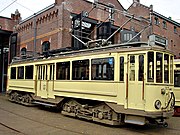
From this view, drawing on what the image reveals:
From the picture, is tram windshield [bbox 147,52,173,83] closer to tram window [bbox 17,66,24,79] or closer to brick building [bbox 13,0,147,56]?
brick building [bbox 13,0,147,56]

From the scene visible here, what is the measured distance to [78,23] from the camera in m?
19.9

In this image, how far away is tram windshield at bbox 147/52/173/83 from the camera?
28.8ft

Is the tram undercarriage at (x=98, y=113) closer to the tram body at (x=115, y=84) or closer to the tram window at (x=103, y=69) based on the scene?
the tram body at (x=115, y=84)

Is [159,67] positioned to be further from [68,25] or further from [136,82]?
[68,25]

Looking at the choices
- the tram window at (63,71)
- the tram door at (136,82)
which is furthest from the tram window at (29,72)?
the tram door at (136,82)

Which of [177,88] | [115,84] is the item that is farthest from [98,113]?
[177,88]

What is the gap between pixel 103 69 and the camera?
395 inches

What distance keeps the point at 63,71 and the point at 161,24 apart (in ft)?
74.0

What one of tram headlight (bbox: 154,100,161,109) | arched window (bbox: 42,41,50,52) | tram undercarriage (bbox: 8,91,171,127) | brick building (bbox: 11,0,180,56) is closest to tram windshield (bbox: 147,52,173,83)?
→ tram headlight (bbox: 154,100,161,109)

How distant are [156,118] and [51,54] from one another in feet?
24.3

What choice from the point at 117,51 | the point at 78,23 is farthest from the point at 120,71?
the point at 78,23

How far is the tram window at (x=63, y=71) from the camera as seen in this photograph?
39.2 ft

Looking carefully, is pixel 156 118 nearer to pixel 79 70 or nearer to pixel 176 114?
pixel 79 70

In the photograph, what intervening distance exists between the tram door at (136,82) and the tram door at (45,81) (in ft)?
17.3
